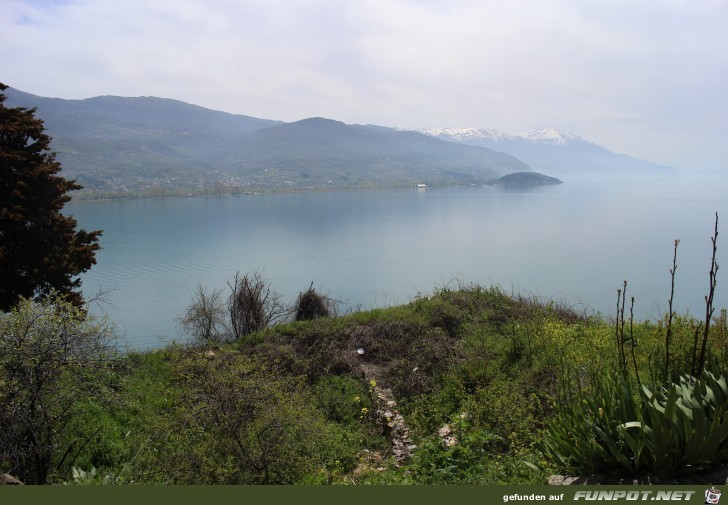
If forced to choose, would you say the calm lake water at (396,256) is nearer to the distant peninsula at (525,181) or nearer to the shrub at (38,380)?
the shrub at (38,380)

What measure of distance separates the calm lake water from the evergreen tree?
20.4 ft

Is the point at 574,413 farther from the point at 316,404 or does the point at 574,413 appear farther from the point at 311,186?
the point at 311,186

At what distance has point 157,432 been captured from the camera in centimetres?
598

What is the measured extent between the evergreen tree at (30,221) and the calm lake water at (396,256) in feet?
20.4

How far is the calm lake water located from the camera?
24.8m

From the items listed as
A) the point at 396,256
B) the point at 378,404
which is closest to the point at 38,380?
the point at 378,404

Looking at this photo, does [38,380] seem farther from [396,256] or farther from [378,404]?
[396,256]

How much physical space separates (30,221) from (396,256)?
27285 millimetres

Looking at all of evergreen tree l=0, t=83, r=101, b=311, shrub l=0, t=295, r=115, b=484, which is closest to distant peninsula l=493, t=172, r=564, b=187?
evergreen tree l=0, t=83, r=101, b=311

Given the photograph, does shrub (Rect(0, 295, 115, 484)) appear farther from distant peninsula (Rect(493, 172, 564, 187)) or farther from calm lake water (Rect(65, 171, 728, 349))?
distant peninsula (Rect(493, 172, 564, 187))

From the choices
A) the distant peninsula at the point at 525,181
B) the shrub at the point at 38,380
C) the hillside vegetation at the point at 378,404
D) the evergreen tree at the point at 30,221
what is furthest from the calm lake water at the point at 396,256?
the distant peninsula at the point at 525,181

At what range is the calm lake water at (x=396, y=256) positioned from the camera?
2480 centimetres

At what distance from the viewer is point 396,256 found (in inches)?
1471

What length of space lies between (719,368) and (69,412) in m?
7.57
